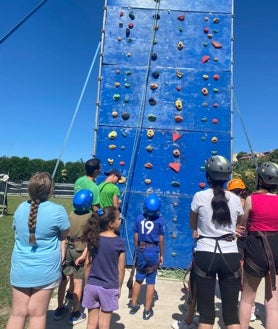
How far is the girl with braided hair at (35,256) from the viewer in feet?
9.91

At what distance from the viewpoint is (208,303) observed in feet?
10.1

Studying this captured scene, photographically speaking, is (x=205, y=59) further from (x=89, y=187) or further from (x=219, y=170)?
(x=219, y=170)

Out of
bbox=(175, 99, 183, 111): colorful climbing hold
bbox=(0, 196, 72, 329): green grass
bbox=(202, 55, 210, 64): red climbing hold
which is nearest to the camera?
bbox=(0, 196, 72, 329): green grass

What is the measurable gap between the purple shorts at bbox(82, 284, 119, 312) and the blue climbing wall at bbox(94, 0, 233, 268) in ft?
11.5

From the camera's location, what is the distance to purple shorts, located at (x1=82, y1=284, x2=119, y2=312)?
3385mm

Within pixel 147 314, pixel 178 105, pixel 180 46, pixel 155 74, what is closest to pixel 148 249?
pixel 147 314

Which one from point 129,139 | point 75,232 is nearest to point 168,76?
point 129,139

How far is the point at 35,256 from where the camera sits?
9.99ft

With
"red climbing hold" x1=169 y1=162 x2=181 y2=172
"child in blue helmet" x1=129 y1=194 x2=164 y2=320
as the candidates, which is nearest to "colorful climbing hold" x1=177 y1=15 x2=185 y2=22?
"red climbing hold" x1=169 y1=162 x2=181 y2=172

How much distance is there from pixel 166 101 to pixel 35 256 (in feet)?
16.1

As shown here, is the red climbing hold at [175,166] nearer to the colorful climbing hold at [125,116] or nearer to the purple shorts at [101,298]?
the colorful climbing hold at [125,116]

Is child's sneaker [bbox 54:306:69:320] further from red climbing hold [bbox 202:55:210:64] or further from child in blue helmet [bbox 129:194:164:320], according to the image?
red climbing hold [bbox 202:55:210:64]

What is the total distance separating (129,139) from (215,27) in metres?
3.10

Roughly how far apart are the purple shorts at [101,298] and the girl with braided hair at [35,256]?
43 cm
